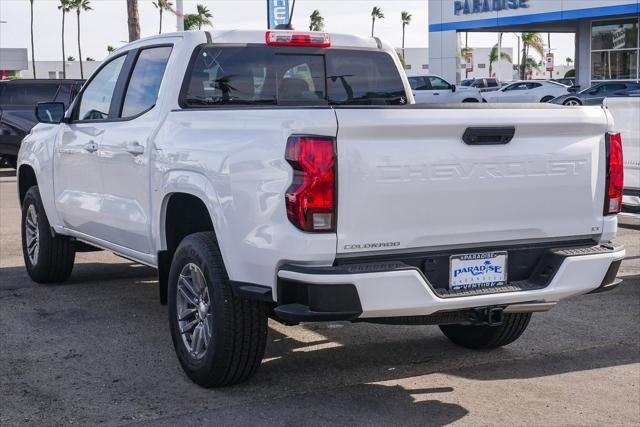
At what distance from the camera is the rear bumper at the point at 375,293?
185 inches

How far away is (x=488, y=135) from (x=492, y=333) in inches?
69.5

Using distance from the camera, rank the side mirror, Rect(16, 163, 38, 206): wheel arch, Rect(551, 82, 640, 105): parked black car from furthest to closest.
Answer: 1. Rect(551, 82, 640, 105): parked black car
2. Rect(16, 163, 38, 206): wheel arch
3. the side mirror

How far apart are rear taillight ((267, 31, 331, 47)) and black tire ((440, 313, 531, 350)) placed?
2161 mm

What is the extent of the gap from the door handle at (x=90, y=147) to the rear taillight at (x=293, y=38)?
149 cm

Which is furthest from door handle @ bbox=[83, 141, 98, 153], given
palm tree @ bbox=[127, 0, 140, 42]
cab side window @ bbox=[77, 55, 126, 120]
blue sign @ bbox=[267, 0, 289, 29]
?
palm tree @ bbox=[127, 0, 140, 42]

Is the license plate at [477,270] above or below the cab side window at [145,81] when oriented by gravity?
below

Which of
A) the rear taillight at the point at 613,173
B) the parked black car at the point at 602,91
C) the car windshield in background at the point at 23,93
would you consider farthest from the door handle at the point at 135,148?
the parked black car at the point at 602,91

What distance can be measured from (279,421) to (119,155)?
2428 millimetres

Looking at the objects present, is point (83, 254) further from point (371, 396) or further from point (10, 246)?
point (371, 396)

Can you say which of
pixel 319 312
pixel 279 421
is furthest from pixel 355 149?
pixel 279 421

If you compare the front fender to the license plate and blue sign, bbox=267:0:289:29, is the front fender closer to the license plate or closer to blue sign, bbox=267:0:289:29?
the license plate

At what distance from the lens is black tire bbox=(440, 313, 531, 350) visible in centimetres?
634

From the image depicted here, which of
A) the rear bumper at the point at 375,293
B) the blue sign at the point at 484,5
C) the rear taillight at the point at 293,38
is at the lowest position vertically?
the rear bumper at the point at 375,293

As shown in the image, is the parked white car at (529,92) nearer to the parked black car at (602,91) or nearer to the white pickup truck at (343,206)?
the parked black car at (602,91)
